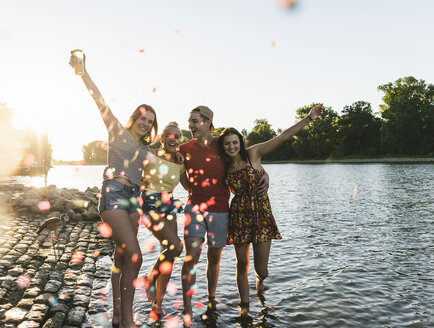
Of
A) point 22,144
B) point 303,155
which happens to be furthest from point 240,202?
point 303,155

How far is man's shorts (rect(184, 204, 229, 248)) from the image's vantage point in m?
5.03

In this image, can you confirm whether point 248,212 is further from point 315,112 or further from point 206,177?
point 315,112

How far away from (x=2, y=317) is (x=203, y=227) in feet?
9.88

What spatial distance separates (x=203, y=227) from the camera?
5.09m

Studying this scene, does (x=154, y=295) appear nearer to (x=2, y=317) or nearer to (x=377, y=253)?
(x=2, y=317)

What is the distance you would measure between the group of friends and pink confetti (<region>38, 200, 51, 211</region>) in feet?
36.3

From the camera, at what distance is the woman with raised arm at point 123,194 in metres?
4.25

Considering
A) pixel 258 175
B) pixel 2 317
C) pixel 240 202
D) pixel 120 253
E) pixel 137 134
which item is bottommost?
pixel 2 317

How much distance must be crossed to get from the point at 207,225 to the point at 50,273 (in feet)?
13.2

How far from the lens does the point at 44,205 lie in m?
15.2

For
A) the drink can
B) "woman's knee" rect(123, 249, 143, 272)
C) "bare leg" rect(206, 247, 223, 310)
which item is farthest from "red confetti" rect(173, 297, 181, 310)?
the drink can

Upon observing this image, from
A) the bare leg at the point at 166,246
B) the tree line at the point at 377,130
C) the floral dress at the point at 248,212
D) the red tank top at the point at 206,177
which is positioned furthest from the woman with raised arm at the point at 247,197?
the tree line at the point at 377,130

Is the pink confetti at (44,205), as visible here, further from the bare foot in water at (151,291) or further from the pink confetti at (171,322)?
the pink confetti at (171,322)

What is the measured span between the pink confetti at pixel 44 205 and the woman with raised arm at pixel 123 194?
1197 centimetres
